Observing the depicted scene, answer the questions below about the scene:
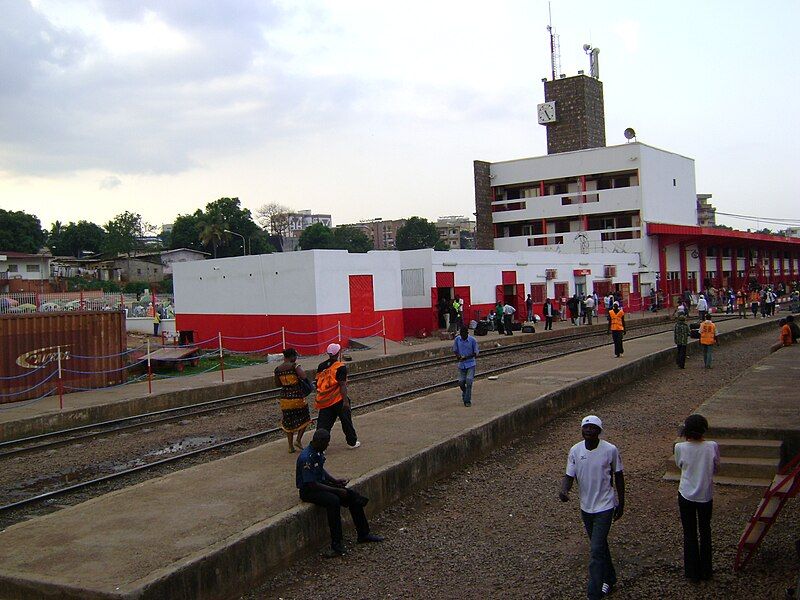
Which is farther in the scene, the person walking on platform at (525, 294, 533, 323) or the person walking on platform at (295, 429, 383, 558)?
the person walking on platform at (525, 294, 533, 323)

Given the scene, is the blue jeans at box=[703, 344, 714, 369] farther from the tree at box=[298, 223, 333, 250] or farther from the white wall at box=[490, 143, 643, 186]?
the tree at box=[298, 223, 333, 250]

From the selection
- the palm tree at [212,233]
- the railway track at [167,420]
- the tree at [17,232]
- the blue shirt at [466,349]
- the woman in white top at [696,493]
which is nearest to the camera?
the woman in white top at [696,493]

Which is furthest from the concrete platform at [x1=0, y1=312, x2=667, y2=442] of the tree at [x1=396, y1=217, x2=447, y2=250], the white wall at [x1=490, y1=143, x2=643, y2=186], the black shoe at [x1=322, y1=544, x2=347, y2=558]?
the tree at [x1=396, y1=217, x2=447, y2=250]

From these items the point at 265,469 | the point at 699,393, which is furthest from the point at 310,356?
the point at 265,469

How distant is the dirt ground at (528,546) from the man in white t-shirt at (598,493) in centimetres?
41

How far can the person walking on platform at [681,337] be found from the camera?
63.4 feet

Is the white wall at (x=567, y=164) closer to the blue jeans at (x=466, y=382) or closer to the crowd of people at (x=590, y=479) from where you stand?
the blue jeans at (x=466, y=382)

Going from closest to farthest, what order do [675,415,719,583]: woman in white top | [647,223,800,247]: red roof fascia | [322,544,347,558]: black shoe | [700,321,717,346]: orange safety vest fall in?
[675,415,719,583]: woman in white top < [322,544,347,558]: black shoe < [700,321,717,346]: orange safety vest < [647,223,800,247]: red roof fascia

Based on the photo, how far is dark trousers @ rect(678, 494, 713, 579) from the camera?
20.6 feet

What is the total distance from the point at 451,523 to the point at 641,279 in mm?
46761

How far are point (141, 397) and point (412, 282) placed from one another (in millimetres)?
18212

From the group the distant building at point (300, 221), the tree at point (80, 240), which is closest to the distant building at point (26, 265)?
the tree at point (80, 240)

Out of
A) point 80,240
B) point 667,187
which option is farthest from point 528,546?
point 80,240

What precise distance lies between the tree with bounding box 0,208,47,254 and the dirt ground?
76071 mm
